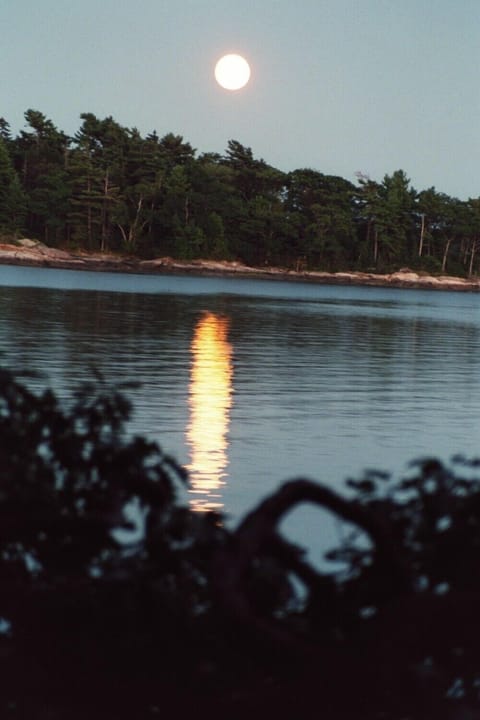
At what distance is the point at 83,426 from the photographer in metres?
2.42

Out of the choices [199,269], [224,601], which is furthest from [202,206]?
[224,601]

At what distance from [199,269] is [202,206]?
7.11m

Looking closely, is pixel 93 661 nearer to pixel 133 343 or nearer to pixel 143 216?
pixel 133 343

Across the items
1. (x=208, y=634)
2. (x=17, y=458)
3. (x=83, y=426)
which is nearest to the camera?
(x=208, y=634)

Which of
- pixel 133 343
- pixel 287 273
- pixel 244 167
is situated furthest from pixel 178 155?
pixel 133 343

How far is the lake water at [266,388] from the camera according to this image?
10992mm

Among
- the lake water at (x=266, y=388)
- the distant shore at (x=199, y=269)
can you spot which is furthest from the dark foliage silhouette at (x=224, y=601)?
the distant shore at (x=199, y=269)

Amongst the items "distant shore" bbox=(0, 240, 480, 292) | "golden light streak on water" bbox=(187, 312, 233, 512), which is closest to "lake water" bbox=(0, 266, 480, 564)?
"golden light streak on water" bbox=(187, 312, 233, 512)

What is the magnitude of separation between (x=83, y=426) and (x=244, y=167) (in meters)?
131

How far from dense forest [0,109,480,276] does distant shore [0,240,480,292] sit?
Result: 1375 millimetres

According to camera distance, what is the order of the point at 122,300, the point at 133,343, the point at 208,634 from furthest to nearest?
1. the point at 122,300
2. the point at 133,343
3. the point at 208,634

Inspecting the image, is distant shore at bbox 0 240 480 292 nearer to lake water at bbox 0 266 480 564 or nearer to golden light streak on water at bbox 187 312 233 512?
lake water at bbox 0 266 480 564

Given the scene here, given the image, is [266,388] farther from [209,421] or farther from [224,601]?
[224,601]

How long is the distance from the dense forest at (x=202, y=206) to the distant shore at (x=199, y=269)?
1.38 m
